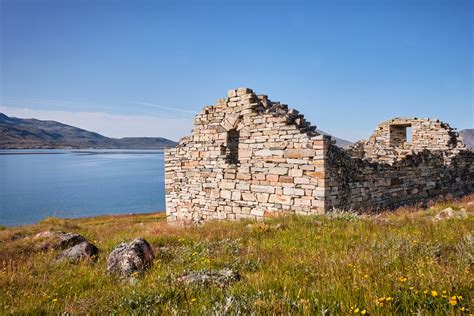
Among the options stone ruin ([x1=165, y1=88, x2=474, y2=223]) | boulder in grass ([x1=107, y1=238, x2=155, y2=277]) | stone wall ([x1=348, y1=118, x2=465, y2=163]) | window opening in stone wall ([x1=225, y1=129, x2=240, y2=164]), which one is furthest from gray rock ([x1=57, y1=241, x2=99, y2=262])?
stone wall ([x1=348, y1=118, x2=465, y2=163])

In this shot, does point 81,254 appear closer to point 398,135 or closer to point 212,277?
point 212,277

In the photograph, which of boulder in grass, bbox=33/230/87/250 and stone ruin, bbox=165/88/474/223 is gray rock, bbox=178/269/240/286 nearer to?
boulder in grass, bbox=33/230/87/250

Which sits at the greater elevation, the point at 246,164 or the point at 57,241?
the point at 246,164

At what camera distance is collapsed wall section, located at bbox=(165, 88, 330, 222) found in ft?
33.6

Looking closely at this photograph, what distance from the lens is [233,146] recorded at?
1317cm

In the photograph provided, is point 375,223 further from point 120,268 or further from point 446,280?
point 120,268

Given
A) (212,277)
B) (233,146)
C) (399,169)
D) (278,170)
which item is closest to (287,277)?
(212,277)

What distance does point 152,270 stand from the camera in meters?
4.87

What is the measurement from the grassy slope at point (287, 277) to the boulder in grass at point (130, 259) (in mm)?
165

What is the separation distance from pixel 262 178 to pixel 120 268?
23.6 ft

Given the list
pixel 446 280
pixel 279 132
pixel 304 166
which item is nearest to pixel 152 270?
pixel 446 280

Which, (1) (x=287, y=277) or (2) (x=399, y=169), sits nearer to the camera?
(1) (x=287, y=277)

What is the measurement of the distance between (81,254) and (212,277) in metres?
3.39

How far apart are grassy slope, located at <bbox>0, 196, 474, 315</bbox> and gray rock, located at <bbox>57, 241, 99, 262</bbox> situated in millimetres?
197
